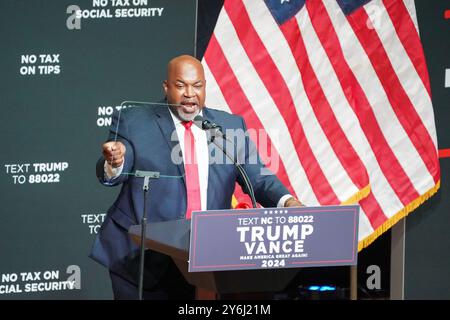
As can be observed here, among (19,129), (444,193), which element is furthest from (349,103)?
(19,129)

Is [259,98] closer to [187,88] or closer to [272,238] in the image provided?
[187,88]

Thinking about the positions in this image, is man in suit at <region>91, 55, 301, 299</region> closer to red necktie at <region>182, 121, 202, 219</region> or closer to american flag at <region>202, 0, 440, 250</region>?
red necktie at <region>182, 121, 202, 219</region>

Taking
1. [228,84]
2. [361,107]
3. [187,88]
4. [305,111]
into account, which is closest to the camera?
[187,88]

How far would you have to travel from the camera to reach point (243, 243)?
197 inches

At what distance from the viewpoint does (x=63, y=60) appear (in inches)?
274

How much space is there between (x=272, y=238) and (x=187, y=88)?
1.34m

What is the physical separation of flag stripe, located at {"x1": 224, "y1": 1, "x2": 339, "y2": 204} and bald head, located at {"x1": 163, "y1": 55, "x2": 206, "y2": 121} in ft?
3.82

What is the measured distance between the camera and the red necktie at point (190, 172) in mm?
6172

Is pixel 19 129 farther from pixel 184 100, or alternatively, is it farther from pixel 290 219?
pixel 290 219

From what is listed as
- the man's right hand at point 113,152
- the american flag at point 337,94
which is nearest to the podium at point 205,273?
the man's right hand at point 113,152

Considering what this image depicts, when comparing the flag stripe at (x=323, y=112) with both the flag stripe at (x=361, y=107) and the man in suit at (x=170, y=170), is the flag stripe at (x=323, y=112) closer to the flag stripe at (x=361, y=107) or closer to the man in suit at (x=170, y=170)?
the flag stripe at (x=361, y=107)

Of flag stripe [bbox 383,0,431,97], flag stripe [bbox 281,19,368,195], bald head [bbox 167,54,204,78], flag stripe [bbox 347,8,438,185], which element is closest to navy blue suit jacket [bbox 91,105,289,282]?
bald head [bbox 167,54,204,78]

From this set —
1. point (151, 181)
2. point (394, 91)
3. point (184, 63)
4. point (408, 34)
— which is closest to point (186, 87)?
point (184, 63)

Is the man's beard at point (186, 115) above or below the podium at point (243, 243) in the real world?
above
